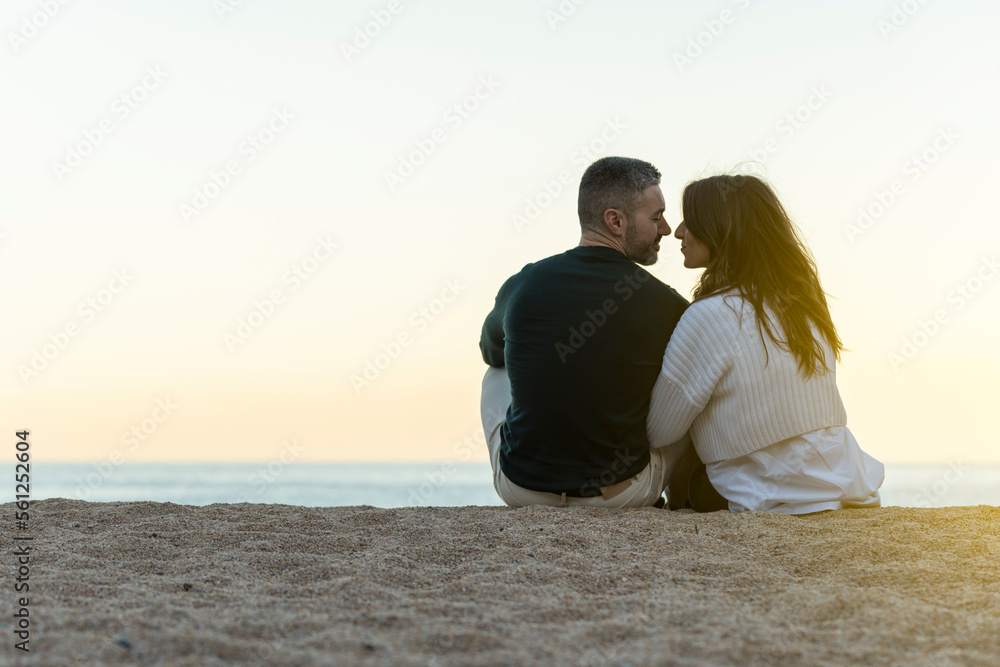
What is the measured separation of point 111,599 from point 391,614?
81cm

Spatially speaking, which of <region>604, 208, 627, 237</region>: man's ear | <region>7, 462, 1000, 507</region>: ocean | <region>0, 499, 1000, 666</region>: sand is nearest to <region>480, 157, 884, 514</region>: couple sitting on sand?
<region>604, 208, 627, 237</region>: man's ear

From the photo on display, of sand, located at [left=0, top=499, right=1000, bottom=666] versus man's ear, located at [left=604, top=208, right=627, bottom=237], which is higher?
man's ear, located at [left=604, top=208, right=627, bottom=237]

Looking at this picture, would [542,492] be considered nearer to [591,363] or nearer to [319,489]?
[591,363]

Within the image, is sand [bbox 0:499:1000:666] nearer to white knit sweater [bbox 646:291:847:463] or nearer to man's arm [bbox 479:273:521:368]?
white knit sweater [bbox 646:291:847:463]

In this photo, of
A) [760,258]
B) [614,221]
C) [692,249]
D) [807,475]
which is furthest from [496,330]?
[807,475]

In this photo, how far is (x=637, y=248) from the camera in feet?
12.6

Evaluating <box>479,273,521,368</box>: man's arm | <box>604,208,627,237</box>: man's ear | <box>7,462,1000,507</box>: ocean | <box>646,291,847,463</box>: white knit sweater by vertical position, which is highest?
<box>604,208,627,237</box>: man's ear

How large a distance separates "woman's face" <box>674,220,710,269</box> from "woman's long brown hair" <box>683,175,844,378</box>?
0.03 metres

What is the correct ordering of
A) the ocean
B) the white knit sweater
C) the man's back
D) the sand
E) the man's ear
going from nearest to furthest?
the sand → the white knit sweater → the man's back → the man's ear → the ocean

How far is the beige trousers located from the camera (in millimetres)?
3625

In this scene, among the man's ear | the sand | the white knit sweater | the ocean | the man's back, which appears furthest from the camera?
the ocean

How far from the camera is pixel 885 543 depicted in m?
2.74

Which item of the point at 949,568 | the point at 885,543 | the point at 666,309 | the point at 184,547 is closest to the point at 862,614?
the point at 949,568

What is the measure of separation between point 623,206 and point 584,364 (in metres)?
0.85
